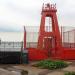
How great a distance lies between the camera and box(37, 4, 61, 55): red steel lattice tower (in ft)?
94.9

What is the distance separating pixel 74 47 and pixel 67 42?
107cm

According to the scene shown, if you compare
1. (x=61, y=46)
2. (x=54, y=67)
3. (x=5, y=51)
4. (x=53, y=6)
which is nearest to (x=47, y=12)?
(x=53, y=6)

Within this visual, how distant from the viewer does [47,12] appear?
29.4 metres

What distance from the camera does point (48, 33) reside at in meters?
29.0

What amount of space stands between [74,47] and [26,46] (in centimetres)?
511

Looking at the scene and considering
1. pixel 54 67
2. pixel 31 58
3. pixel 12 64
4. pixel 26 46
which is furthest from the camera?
pixel 26 46

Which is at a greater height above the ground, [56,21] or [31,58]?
[56,21]

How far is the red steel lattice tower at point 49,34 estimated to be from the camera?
28922 millimetres

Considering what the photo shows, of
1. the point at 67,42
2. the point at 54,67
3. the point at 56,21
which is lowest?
the point at 54,67

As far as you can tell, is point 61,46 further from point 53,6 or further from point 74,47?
point 53,6

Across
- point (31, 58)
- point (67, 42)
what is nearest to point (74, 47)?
point (67, 42)

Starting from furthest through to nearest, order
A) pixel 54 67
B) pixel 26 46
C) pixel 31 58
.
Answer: pixel 26 46
pixel 31 58
pixel 54 67

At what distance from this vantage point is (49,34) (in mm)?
29016

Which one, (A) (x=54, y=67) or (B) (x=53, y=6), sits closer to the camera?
(A) (x=54, y=67)
